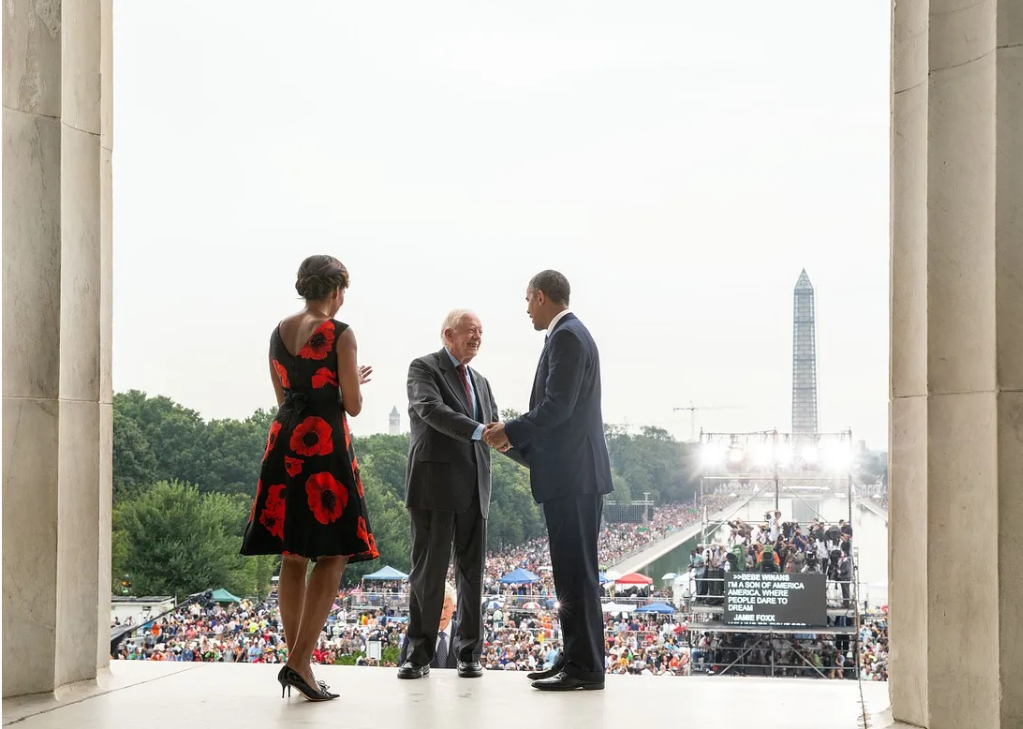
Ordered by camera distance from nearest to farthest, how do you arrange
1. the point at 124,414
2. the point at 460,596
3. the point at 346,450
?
the point at 346,450, the point at 460,596, the point at 124,414

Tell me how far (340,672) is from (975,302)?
8.63ft

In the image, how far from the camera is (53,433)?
11.4ft

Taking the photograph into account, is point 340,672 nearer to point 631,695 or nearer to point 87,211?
point 631,695

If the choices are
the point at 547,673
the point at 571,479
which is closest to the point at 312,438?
the point at 571,479

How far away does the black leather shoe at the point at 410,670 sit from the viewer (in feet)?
12.6

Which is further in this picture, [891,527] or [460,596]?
[460,596]

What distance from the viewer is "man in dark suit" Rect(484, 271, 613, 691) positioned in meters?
3.64

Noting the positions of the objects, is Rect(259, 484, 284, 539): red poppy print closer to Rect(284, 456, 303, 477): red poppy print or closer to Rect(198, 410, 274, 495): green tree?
Rect(284, 456, 303, 477): red poppy print

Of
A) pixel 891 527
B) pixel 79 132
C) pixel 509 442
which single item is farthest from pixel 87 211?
pixel 891 527

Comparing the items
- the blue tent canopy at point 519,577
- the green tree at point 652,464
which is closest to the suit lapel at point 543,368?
the blue tent canopy at point 519,577

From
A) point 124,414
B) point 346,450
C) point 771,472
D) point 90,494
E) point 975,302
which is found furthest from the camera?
point 124,414

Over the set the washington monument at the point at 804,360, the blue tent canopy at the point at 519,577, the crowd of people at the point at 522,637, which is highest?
the washington monument at the point at 804,360

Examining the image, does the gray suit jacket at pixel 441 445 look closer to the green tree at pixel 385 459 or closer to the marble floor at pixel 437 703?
the marble floor at pixel 437 703

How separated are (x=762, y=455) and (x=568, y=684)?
74.3 ft
